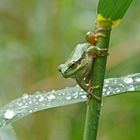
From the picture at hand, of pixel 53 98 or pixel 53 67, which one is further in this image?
pixel 53 67

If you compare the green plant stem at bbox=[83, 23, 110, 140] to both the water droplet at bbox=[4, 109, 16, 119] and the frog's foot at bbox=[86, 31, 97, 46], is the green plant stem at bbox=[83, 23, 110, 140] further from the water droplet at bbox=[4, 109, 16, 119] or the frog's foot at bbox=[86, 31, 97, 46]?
the water droplet at bbox=[4, 109, 16, 119]

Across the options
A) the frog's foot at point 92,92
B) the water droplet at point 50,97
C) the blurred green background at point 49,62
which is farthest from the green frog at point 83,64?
the blurred green background at point 49,62

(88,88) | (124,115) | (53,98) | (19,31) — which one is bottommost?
(88,88)

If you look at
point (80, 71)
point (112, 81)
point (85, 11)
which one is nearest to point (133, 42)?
point (85, 11)

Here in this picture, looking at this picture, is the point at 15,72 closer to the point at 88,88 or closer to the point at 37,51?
the point at 37,51

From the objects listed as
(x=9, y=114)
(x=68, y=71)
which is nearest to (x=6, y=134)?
(x=9, y=114)

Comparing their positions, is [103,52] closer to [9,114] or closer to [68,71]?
[68,71]
